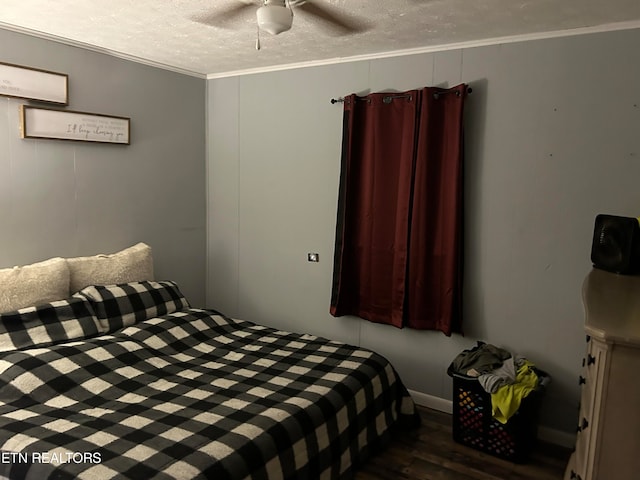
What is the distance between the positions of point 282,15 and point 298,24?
0.58m

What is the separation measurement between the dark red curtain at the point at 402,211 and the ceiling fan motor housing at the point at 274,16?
3.97 feet

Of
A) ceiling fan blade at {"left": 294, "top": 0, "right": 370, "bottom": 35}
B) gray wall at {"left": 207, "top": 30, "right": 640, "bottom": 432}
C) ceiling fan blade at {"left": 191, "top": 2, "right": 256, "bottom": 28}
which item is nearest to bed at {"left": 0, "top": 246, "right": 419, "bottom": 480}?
gray wall at {"left": 207, "top": 30, "right": 640, "bottom": 432}

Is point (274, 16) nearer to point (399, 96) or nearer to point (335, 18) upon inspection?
point (335, 18)

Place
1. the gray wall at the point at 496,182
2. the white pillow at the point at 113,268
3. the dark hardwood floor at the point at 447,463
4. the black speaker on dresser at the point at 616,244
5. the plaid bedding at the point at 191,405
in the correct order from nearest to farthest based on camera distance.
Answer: the plaid bedding at the point at 191,405 < the black speaker on dresser at the point at 616,244 < the dark hardwood floor at the point at 447,463 < the gray wall at the point at 496,182 < the white pillow at the point at 113,268

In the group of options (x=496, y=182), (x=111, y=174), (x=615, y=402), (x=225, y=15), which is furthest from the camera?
(x=111, y=174)

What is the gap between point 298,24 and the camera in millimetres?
2719

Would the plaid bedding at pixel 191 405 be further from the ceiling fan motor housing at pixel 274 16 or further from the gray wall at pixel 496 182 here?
the ceiling fan motor housing at pixel 274 16

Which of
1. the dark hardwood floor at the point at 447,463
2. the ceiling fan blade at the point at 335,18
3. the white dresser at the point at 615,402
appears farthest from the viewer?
the dark hardwood floor at the point at 447,463

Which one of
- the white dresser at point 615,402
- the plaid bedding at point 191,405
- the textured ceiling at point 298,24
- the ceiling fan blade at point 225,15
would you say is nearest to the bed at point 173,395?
the plaid bedding at point 191,405

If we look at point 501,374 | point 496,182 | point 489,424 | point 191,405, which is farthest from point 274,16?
point 489,424

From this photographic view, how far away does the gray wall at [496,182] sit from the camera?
107 inches

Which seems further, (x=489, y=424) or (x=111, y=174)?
(x=111, y=174)

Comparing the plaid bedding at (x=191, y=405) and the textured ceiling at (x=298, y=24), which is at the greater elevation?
the textured ceiling at (x=298, y=24)

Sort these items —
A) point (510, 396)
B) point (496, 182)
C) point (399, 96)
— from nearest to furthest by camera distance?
1. point (510, 396)
2. point (496, 182)
3. point (399, 96)
